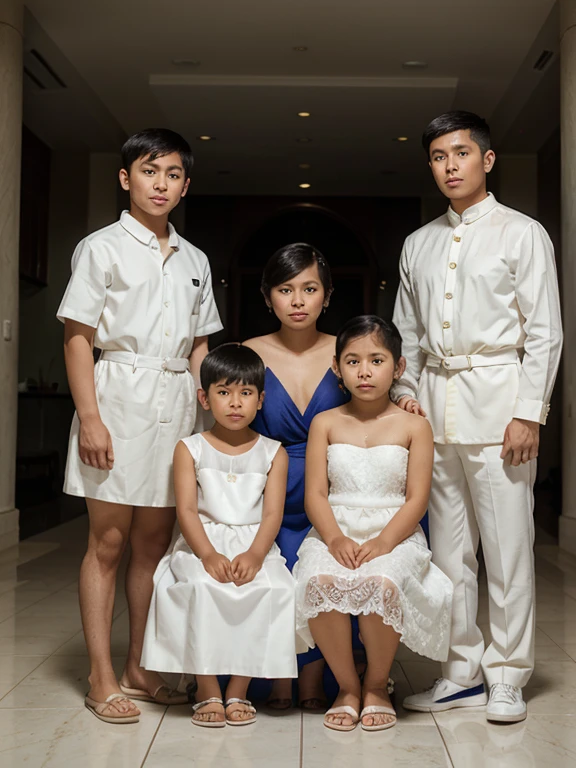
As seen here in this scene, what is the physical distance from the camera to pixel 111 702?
7.64 feet

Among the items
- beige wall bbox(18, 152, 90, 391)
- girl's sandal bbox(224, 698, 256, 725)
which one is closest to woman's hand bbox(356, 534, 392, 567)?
girl's sandal bbox(224, 698, 256, 725)

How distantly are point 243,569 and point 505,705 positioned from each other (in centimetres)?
77

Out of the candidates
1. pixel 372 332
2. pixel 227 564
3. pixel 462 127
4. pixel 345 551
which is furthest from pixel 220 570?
pixel 462 127

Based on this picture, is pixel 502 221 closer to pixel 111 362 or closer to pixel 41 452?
pixel 111 362

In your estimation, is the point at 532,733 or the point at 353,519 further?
the point at 353,519

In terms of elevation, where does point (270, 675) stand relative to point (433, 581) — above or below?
below

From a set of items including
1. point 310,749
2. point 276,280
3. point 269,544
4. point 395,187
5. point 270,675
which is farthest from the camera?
point 395,187

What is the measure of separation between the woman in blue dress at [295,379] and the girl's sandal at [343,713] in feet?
1.41

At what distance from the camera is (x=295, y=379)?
270 cm

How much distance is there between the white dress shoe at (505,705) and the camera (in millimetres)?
2305

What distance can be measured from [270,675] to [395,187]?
328 inches

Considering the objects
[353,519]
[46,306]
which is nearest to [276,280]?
[353,519]

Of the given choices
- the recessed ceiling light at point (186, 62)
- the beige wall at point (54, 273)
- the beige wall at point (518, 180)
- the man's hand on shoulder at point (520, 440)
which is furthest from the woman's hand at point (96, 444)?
the beige wall at point (518, 180)

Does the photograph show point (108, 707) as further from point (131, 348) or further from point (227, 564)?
point (131, 348)
